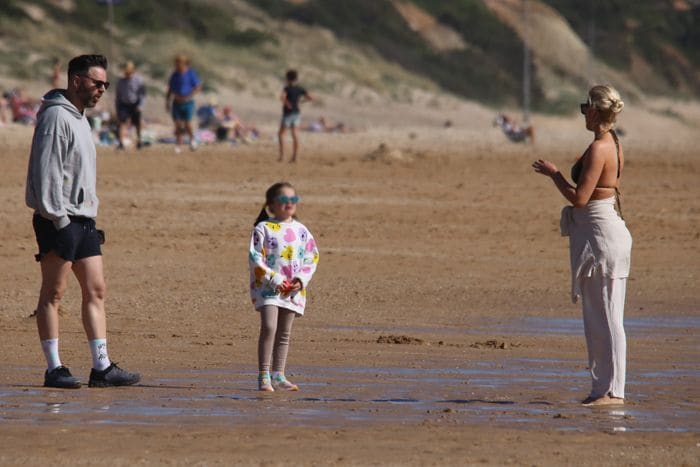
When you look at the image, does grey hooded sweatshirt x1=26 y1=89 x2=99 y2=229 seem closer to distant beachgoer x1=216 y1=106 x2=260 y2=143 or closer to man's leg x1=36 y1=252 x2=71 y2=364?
man's leg x1=36 y1=252 x2=71 y2=364

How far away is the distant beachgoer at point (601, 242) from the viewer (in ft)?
27.7

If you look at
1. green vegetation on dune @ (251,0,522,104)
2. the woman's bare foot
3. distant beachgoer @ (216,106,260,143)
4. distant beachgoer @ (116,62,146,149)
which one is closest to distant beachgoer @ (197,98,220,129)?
distant beachgoer @ (216,106,260,143)

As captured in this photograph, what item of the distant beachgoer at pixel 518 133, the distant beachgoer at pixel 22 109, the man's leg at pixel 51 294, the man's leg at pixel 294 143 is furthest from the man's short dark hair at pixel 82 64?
the distant beachgoer at pixel 518 133

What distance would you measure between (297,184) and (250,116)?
677 inches

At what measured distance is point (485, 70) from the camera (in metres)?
60.4

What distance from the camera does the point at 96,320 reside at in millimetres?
9062

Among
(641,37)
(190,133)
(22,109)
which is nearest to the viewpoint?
(190,133)

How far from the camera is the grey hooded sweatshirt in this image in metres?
8.65

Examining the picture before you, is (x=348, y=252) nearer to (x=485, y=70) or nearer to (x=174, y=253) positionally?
(x=174, y=253)

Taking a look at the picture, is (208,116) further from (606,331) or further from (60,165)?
(606,331)

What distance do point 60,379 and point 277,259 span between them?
1.32 metres

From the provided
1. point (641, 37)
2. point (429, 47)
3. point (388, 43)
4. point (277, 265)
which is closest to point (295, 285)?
point (277, 265)

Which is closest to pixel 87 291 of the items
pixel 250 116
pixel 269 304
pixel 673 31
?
pixel 269 304

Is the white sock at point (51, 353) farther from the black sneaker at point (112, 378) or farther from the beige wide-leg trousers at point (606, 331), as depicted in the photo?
the beige wide-leg trousers at point (606, 331)
